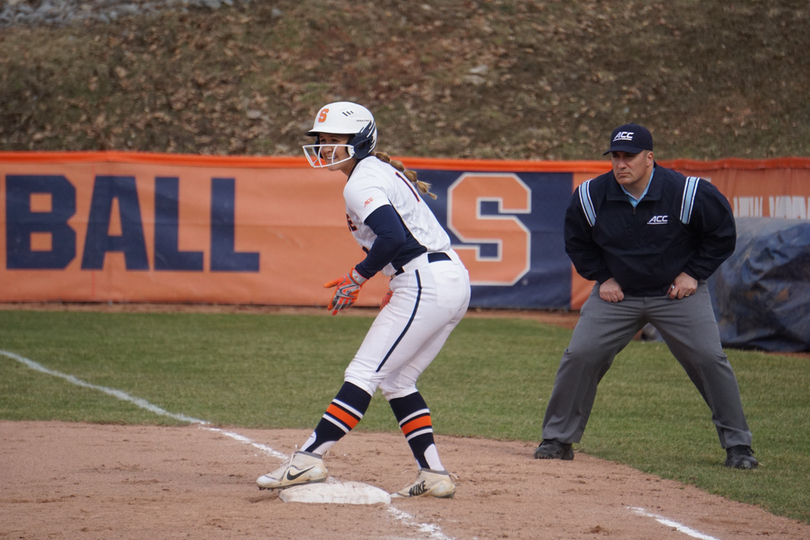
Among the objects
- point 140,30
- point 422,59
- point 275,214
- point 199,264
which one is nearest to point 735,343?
point 275,214

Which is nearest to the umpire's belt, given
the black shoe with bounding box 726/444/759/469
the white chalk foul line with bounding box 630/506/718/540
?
the white chalk foul line with bounding box 630/506/718/540

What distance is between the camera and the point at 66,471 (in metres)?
5.29

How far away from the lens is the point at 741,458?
18.5 feet

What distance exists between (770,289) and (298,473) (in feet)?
24.3

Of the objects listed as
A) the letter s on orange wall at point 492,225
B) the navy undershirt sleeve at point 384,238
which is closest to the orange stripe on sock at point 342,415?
the navy undershirt sleeve at point 384,238

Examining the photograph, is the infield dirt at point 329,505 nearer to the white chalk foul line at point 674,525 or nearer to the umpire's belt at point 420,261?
the white chalk foul line at point 674,525

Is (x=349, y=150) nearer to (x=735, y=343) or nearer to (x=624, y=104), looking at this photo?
(x=735, y=343)

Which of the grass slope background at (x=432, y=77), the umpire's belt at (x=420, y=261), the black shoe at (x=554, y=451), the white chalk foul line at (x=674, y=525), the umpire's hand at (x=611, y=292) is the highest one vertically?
the grass slope background at (x=432, y=77)

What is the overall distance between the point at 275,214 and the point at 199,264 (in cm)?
139

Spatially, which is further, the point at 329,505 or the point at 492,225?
the point at 492,225

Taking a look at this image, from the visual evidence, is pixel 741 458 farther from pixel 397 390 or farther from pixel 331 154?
pixel 331 154

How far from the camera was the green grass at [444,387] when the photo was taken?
20.2 ft

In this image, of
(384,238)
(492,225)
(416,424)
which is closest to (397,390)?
(416,424)

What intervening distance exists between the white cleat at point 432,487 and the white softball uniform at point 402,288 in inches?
21.8
